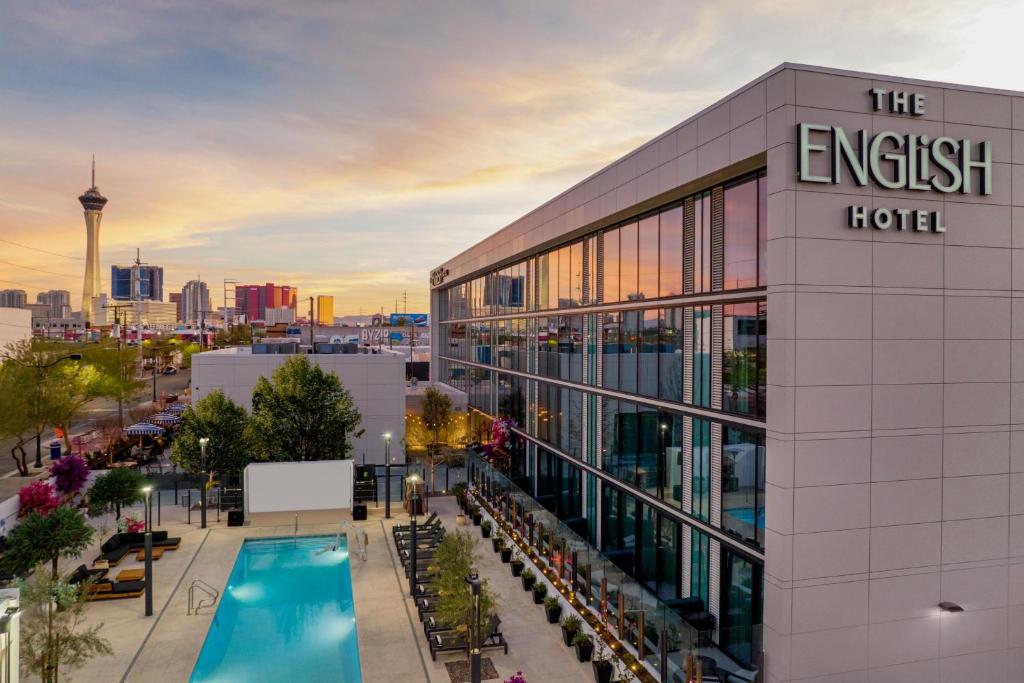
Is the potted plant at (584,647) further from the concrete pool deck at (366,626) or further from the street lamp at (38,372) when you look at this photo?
the street lamp at (38,372)

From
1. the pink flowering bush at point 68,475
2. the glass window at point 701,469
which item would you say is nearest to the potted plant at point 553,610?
the glass window at point 701,469

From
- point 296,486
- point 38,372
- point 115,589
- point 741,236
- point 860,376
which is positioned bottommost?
point 115,589

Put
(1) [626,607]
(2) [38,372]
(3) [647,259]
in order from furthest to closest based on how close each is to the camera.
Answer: (2) [38,372]
(3) [647,259]
(1) [626,607]

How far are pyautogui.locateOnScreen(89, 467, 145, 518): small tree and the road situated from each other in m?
12.0

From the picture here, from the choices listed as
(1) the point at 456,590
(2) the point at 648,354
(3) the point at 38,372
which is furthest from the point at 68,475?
(2) the point at 648,354

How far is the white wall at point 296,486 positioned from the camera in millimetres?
29172

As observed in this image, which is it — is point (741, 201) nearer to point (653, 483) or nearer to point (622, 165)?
point (622, 165)

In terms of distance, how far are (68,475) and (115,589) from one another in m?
10.3

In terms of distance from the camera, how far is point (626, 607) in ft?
56.1

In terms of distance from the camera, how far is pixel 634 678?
15891mm

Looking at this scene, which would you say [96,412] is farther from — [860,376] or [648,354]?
[860,376]

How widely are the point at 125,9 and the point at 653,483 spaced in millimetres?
24683

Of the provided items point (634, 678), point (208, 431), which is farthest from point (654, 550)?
point (208, 431)

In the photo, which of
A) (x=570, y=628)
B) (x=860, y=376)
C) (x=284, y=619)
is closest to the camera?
(x=860, y=376)
